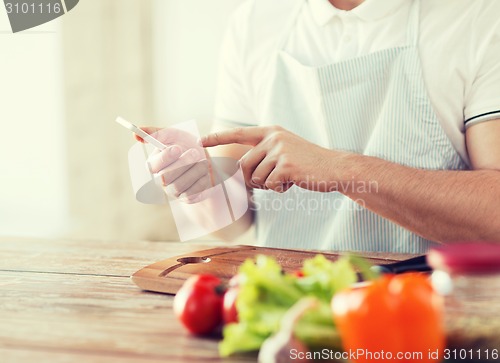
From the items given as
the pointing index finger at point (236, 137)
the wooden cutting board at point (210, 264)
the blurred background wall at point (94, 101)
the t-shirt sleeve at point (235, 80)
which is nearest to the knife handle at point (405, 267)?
the wooden cutting board at point (210, 264)

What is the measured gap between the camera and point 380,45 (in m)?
1.72

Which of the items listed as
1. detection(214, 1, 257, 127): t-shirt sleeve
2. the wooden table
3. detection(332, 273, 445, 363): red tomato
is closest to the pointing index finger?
the wooden table

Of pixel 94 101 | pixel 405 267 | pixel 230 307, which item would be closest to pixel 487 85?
pixel 405 267

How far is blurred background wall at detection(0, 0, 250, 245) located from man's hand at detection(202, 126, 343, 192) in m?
2.08

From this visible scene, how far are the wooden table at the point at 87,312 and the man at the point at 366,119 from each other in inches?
10.7

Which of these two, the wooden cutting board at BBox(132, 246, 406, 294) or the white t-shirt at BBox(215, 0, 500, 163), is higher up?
the white t-shirt at BBox(215, 0, 500, 163)

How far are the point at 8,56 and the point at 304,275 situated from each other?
2761 millimetres

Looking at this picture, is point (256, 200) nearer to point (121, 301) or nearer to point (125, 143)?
point (121, 301)

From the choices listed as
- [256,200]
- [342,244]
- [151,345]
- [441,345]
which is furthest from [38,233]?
[441,345]

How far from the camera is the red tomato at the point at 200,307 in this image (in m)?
0.94

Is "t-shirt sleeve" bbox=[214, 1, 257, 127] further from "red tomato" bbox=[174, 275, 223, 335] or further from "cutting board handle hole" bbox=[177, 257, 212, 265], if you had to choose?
"red tomato" bbox=[174, 275, 223, 335]

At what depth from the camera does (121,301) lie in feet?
3.81

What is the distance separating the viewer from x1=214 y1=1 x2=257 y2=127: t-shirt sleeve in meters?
1.90

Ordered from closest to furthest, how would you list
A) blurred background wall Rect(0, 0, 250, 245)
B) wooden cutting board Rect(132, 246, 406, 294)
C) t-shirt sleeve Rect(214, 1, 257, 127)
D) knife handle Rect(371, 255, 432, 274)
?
1. knife handle Rect(371, 255, 432, 274)
2. wooden cutting board Rect(132, 246, 406, 294)
3. t-shirt sleeve Rect(214, 1, 257, 127)
4. blurred background wall Rect(0, 0, 250, 245)
